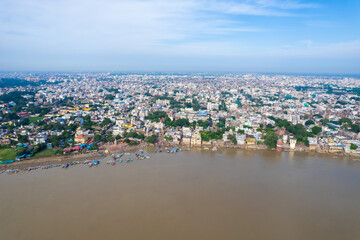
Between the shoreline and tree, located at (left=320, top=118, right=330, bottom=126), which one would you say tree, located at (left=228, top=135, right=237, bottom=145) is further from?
tree, located at (left=320, top=118, right=330, bottom=126)

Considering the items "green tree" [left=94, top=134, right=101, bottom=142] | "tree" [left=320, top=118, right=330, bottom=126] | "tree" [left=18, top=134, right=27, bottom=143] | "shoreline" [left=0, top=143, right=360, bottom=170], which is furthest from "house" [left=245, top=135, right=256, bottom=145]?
"tree" [left=18, top=134, right=27, bottom=143]

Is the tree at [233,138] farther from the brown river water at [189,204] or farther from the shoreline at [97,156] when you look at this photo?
the brown river water at [189,204]

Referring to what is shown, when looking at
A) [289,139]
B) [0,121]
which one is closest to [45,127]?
[0,121]

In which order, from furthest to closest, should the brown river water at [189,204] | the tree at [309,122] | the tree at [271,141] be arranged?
1. the tree at [309,122]
2. the tree at [271,141]
3. the brown river water at [189,204]

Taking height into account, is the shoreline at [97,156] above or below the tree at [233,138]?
below

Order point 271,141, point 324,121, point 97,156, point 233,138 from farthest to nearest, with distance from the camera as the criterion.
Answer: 1. point 324,121
2. point 233,138
3. point 271,141
4. point 97,156

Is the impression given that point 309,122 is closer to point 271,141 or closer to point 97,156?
point 271,141

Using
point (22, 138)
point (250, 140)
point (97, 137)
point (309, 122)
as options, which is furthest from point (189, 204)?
point (309, 122)

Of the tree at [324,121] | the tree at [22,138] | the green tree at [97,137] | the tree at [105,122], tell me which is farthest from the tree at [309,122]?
the tree at [22,138]

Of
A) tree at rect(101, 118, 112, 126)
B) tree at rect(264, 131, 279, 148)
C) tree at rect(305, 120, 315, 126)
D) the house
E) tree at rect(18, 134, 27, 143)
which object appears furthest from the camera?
tree at rect(305, 120, 315, 126)
